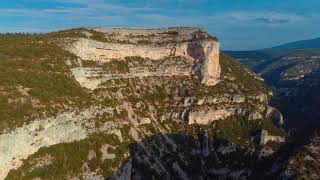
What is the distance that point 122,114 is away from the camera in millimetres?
163125

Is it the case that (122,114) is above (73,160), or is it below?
above

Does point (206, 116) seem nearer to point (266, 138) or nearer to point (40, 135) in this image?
point (266, 138)

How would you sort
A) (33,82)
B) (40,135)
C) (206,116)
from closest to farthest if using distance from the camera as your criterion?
(40,135)
(33,82)
(206,116)

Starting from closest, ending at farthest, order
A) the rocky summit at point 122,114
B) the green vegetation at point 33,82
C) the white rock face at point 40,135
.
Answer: the white rock face at point 40,135
the green vegetation at point 33,82
the rocky summit at point 122,114

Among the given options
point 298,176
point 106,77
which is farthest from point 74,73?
point 298,176

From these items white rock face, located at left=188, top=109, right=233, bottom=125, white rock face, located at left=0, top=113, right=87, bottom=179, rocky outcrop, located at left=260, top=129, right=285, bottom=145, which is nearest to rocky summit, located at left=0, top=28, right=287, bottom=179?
white rock face, located at left=0, top=113, right=87, bottom=179

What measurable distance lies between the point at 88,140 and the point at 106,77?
122 feet

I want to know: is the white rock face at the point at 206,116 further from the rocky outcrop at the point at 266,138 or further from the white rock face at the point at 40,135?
the white rock face at the point at 40,135

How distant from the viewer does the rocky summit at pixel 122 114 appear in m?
125

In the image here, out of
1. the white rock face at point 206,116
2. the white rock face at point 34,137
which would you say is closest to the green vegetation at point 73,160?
the white rock face at point 34,137

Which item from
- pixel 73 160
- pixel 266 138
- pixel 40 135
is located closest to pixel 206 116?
pixel 266 138

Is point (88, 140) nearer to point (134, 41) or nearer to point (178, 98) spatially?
point (178, 98)

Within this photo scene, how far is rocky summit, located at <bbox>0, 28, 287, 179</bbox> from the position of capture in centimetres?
12488

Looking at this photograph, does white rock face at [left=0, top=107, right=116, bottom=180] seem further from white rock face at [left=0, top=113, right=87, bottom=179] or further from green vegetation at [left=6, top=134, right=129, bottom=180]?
green vegetation at [left=6, top=134, right=129, bottom=180]
